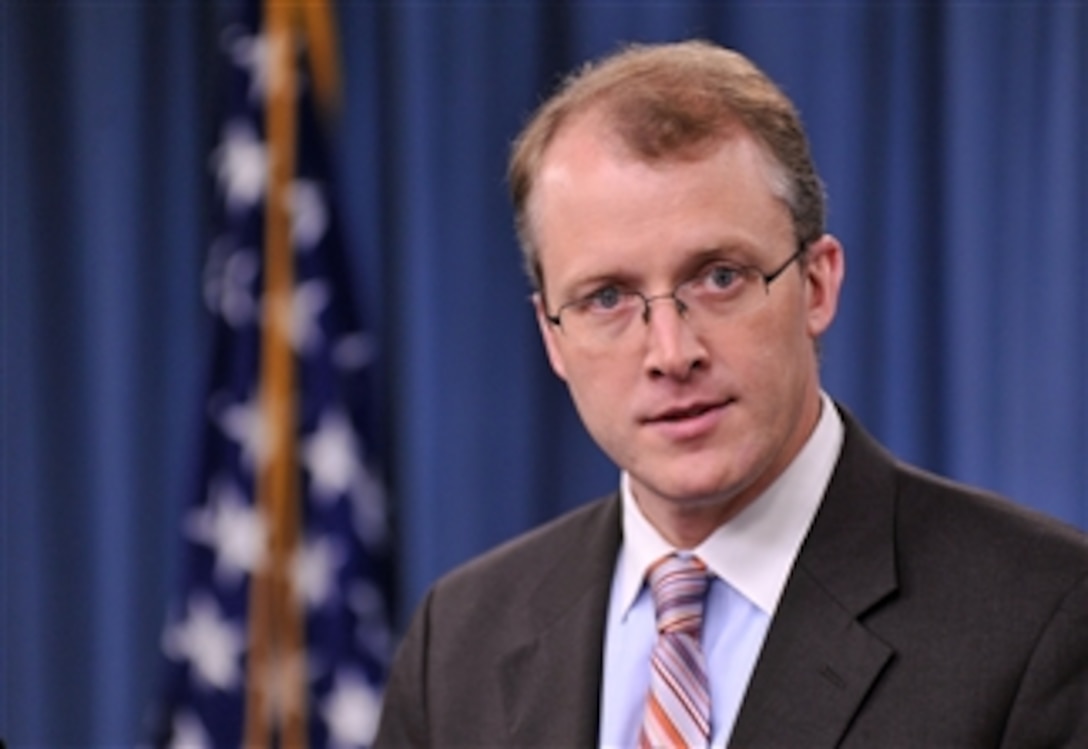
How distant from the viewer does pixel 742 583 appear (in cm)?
178

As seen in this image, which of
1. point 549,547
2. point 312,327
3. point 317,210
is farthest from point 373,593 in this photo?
point 549,547

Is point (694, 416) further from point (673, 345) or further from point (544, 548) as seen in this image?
point (544, 548)

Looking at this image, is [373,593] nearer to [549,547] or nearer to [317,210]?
[317,210]

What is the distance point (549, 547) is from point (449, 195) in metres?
1.57

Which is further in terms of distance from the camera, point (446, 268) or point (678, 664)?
point (446, 268)

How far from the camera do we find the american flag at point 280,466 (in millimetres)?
3320

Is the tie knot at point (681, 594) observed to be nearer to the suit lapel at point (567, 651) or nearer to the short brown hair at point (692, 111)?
the suit lapel at point (567, 651)

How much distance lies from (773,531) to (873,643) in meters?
0.17

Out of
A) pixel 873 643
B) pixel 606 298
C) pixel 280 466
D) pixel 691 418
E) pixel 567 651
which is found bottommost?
pixel 280 466

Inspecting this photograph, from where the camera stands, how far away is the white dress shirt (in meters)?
1.76

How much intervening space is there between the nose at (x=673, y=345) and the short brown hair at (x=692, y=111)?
0.56ft

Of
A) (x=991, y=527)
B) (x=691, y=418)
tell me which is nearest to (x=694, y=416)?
(x=691, y=418)

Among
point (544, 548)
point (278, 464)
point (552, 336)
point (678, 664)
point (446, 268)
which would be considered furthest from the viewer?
point (446, 268)

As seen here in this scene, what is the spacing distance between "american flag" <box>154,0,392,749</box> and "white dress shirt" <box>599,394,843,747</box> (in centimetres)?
157
